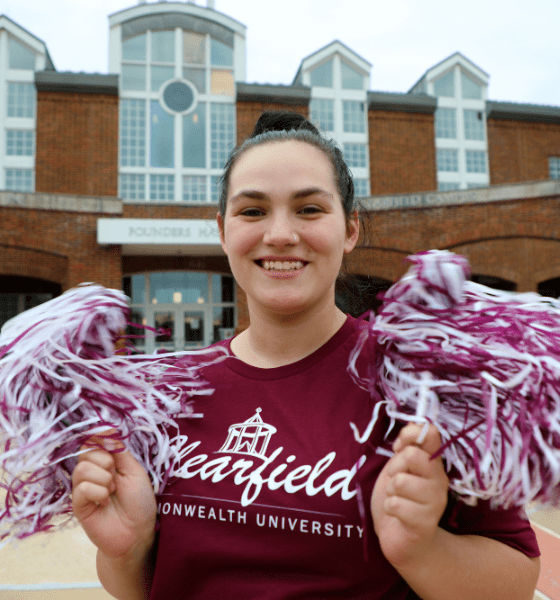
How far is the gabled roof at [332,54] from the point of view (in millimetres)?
18438

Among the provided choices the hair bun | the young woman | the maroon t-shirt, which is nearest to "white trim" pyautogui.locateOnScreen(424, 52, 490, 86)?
the hair bun

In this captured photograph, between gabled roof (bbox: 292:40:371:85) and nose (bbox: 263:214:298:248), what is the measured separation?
19.1 meters

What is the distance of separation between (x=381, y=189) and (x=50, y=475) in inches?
692

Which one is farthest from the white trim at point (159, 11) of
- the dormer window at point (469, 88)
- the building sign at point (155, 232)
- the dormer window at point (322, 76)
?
the dormer window at point (469, 88)

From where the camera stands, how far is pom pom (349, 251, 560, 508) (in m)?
0.88

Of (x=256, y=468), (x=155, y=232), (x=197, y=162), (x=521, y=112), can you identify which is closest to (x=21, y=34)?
(x=197, y=162)

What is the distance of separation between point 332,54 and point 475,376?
20.0 metres

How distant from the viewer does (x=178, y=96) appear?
1669 cm

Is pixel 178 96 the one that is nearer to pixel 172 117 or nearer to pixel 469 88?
pixel 172 117

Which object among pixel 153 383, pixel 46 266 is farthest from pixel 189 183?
pixel 153 383

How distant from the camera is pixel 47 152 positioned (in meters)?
16.0

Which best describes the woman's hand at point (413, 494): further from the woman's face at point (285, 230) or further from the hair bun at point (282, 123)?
the hair bun at point (282, 123)

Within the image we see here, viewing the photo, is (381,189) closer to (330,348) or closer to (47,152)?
(47,152)

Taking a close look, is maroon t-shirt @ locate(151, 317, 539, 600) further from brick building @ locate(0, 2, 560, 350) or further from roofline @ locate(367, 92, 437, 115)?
roofline @ locate(367, 92, 437, 115)
